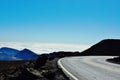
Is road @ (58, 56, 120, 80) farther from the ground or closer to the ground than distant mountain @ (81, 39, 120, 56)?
closer to the ground

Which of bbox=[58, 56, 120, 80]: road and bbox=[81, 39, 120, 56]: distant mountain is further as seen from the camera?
bbox=[81, 39, 120, 56]: distant mountain

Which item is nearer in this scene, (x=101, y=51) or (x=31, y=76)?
(x=31, y=76)

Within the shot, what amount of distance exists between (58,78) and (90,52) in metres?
78.1

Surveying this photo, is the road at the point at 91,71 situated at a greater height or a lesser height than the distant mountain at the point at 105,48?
lesser

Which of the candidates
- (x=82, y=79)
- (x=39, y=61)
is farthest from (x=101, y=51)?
(x=82, y=79)

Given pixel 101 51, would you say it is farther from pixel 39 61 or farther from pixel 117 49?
pixel 39 61

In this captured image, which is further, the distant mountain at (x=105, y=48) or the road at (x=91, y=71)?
the distant mountain at (x=105, y=48)

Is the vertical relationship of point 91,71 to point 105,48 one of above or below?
below

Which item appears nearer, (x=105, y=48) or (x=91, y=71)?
(x=91, y=71)

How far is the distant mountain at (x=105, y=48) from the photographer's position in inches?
3588

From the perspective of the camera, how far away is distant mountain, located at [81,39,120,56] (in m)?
91.1

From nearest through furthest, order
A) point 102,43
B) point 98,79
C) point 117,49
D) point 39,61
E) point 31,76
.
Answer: point 31,76
point 98,79
point 39,61
point 117,49
point 102,43

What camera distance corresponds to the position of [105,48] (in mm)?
93688

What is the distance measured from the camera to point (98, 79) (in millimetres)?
16859
